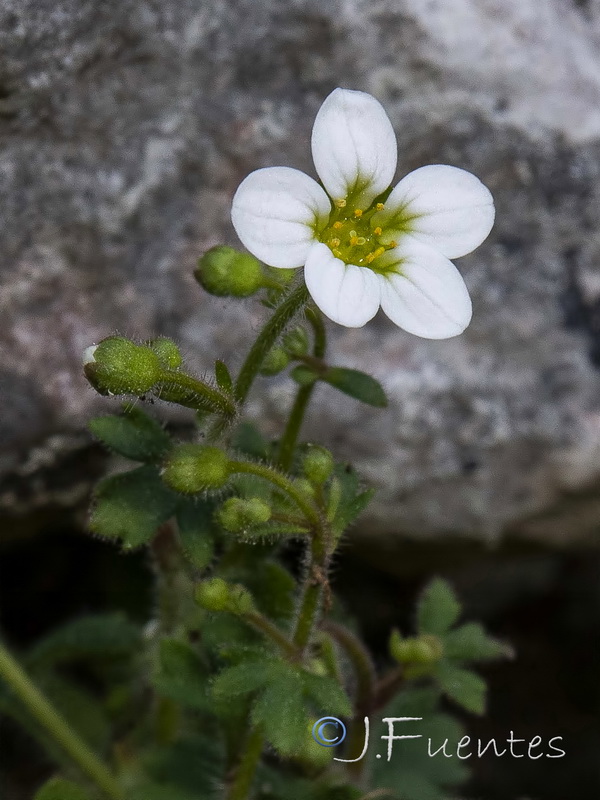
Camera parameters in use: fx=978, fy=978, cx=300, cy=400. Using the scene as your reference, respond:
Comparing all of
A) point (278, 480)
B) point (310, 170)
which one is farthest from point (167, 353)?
point (310, 170)

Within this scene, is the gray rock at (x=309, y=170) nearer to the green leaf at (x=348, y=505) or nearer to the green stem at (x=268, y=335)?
the green stem at (x=268, y=335)

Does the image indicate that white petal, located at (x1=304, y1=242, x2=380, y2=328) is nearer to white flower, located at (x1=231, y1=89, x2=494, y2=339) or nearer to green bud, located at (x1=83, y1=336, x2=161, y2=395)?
white flower, located at (x1=231, y1=89, x2=494, y2=339)

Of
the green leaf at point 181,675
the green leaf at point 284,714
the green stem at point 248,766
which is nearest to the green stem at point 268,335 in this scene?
the green leaf at point 284,714

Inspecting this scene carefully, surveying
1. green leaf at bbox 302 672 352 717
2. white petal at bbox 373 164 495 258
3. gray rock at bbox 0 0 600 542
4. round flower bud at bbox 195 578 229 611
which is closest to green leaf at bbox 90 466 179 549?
round flower bud at bbox 195 578 229 611

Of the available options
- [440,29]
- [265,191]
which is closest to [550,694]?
[440,29]

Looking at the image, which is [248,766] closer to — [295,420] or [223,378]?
[295,420]

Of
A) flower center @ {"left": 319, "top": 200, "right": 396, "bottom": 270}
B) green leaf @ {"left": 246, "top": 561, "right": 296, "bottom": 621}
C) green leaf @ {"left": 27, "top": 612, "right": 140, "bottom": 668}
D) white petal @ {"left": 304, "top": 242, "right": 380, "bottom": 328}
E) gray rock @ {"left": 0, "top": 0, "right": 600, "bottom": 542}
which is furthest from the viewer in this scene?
green leaf @ {"left": 27, "top": 612, "right": 140, "bottom": 668}
